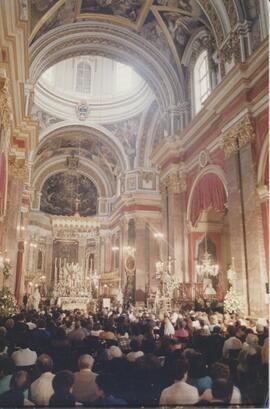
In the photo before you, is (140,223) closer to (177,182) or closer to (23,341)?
(177,182)

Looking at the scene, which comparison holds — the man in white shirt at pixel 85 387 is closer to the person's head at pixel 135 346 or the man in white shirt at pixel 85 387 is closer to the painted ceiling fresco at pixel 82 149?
the person's head at pixel 135 346

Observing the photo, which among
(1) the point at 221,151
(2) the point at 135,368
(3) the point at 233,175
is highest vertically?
(1) the point at 221,151

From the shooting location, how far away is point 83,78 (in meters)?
23.7

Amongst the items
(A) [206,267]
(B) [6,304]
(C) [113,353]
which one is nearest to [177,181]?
(A) [206,267]

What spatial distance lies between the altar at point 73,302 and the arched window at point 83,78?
12.9 metres

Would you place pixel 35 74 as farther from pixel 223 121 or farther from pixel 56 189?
pixel 56 189

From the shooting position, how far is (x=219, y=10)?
11398 millimetres

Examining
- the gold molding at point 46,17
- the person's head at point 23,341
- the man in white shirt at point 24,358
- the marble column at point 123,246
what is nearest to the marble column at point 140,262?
the marble column at point 123,246

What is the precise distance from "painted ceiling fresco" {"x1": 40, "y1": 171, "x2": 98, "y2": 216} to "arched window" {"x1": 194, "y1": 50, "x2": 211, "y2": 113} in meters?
15.1

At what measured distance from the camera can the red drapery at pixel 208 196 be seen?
11672 mm

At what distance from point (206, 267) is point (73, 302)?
9.65m

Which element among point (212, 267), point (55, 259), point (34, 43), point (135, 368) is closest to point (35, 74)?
point (34, 43)

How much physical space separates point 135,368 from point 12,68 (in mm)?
7455

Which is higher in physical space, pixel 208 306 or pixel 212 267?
pixel 212 267
